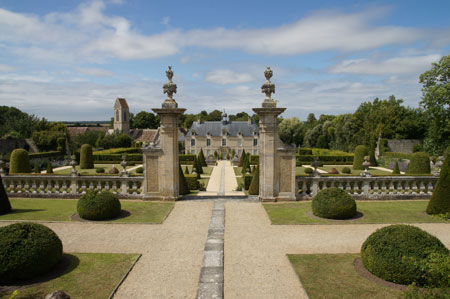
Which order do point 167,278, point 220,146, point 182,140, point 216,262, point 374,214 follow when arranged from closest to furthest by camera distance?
point 167,278, point 216,262, point 374,214, point 220,146, point 182,140

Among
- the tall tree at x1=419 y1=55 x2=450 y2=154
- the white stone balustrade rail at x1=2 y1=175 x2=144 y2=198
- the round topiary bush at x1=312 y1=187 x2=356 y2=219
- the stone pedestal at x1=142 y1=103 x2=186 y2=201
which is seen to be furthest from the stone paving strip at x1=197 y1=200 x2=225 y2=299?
the tall tree at x1=419 y1=55 x2=450 y2=154

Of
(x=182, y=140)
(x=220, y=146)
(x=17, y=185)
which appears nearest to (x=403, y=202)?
(x=17, y=185)

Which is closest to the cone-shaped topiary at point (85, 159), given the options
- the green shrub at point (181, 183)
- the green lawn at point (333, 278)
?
the green shrub at point (181, 183)

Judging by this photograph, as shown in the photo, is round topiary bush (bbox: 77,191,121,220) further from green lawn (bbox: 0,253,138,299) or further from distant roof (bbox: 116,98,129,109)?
distant roof (bbox: 116,98,129,109)

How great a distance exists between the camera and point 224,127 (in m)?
58.9

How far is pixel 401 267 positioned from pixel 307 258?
2.36 m

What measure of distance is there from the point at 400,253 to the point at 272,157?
7.96 m

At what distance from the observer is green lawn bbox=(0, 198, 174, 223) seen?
11.7m

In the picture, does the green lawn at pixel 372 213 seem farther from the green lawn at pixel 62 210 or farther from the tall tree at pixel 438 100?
the tall tree at pixel 438 100

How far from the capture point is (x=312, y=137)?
68688mm

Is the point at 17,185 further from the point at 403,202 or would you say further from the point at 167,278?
the point at 403,202

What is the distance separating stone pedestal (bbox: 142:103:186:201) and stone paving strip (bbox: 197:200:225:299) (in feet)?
11.8

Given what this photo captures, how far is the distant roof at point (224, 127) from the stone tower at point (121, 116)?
98.4 feet

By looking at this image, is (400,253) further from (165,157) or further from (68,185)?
(68,185)
